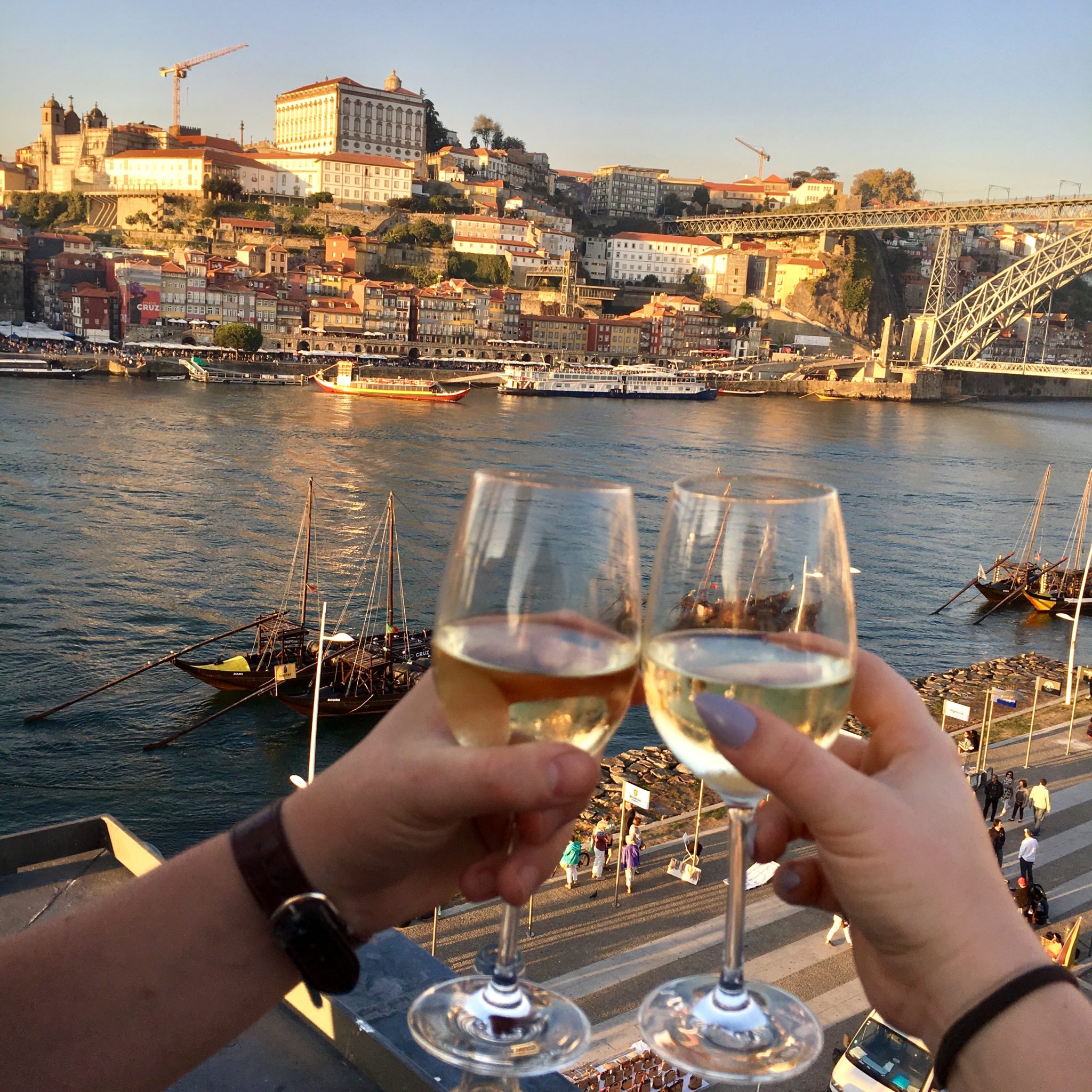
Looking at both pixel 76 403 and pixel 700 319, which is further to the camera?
pixel 700 319

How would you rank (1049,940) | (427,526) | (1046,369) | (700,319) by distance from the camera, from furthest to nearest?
(700,319) → (1046,369) → (427,526) → (1049,940)

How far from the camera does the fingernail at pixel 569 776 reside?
15.3 inches

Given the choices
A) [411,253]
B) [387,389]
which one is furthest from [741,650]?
[411,253]

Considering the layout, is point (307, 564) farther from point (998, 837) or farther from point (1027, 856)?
point (1027, 856)

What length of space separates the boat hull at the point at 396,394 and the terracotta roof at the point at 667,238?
14041 millimetres

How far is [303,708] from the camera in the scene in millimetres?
6125

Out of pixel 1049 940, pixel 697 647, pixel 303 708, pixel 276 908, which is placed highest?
pixel 697 647

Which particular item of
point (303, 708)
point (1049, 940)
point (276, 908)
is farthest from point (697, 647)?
point (303, 708)

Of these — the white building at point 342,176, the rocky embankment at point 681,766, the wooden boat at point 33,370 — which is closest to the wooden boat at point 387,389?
the wooden boat at point 33,370

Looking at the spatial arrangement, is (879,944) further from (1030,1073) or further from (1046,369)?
(1046,369)

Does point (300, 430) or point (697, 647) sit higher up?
point (697, 647)

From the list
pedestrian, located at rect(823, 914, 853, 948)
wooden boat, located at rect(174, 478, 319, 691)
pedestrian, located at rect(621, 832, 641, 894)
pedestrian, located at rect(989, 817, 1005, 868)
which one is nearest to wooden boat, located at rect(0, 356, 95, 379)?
wooden boat, located at rect(174, 478, 319, 691)

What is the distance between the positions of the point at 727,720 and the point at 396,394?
22864 millimetres

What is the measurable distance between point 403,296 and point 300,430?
481 inches
